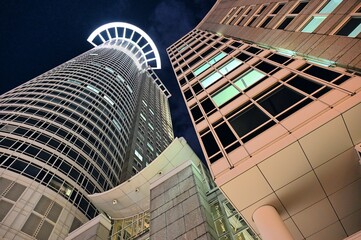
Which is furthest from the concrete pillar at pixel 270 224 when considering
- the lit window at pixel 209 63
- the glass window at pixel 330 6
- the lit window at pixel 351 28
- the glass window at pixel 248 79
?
the lit window at pixel 209 63

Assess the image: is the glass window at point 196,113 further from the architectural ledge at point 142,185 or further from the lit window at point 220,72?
the architectural ledge at point 142,185

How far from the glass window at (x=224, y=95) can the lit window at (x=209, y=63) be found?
6.95m

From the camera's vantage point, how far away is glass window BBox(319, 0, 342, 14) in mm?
18553

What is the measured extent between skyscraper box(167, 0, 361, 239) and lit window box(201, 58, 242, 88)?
2.00 metres

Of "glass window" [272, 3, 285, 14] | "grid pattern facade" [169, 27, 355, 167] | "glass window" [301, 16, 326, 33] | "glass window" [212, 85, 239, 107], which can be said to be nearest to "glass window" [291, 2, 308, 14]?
"glass window" [301, 16, 326, 33]

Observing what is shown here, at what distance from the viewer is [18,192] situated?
27000mm

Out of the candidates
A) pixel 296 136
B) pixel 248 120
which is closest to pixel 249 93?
pixel 248 120

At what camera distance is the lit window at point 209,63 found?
2498 cm

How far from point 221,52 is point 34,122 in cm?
2461

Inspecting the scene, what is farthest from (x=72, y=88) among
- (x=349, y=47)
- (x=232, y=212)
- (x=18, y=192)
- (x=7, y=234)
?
(x=349, y=47)

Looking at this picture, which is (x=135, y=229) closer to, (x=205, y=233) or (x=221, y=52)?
(x=205, y=233)

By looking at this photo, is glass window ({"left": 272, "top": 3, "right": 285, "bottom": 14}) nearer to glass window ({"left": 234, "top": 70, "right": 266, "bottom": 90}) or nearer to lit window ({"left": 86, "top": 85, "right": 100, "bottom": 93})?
glass window ({"left": 234, "top": 70, "right": 266, "bottom": 90})

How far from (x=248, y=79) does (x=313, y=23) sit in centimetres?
691

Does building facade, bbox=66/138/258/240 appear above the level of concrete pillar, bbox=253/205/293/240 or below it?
below
